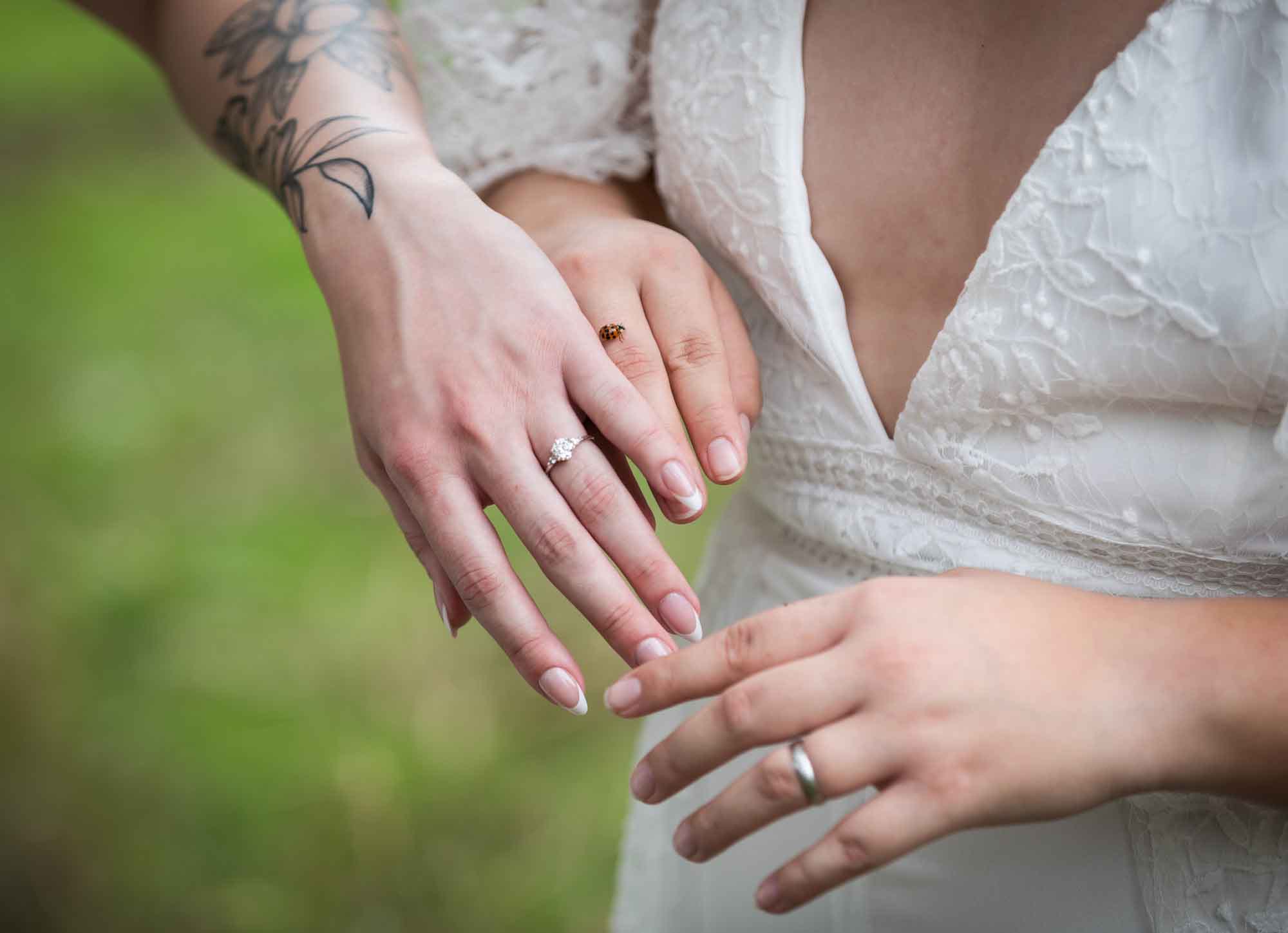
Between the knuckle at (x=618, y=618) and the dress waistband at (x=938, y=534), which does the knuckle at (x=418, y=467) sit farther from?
the dress waistband at (x=938, y=534)

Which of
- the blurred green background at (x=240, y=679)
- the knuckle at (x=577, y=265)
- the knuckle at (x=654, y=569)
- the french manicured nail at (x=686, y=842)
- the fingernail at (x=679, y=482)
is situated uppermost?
the knuckle at (x=577, y=265)

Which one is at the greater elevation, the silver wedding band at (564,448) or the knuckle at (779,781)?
the silver wedding band at (564,448)

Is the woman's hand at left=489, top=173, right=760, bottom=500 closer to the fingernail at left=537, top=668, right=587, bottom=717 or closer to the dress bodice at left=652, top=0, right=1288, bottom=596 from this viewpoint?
the dress bodice at left=652, top=0, right=1288, bottom=596

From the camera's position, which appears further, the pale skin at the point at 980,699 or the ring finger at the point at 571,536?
the ring finger at the point at 571,536

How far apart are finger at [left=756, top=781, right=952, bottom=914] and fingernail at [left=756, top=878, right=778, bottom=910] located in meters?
0.02

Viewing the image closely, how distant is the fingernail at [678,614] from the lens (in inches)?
33.5

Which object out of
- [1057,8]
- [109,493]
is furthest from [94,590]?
[1057,8]

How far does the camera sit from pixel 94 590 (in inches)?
116

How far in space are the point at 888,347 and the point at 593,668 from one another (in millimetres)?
1852

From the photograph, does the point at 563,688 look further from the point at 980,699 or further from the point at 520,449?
the point at 980,699

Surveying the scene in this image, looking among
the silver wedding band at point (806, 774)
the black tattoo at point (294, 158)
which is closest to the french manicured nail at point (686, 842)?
the silver wedding band at point (806, 774)

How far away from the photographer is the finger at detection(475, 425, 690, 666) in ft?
2.77

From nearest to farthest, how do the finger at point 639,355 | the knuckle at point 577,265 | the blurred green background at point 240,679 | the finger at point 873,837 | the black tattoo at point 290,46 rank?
1. the finger at point 873,837
2. the finger at point 639,355
3. the knuckle at point 577,265
4. the black tattoo at point 290,46
5. the blurred green background at point 240,679

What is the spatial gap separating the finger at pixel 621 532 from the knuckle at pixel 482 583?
0.07 m
